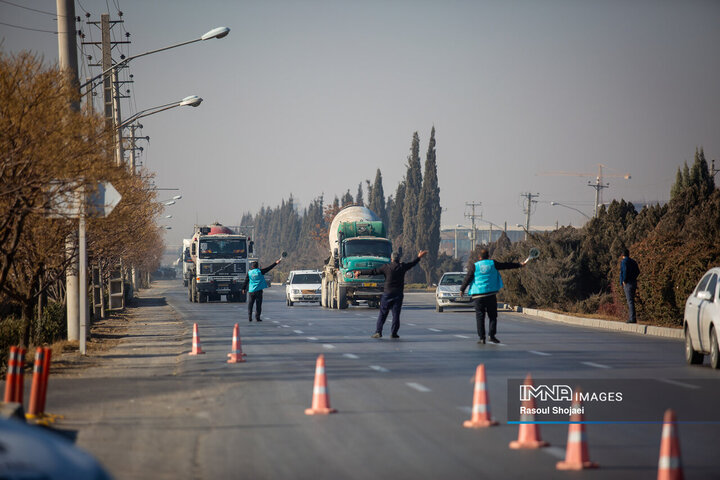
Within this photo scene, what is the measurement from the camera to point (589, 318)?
106 feet

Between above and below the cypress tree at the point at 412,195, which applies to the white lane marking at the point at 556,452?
below

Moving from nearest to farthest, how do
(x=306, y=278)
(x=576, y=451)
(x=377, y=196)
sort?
(x=576, y=451) → (x=306, y=278) → (x=377, y=196)

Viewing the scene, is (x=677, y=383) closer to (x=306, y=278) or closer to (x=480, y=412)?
(x=480, y=412)

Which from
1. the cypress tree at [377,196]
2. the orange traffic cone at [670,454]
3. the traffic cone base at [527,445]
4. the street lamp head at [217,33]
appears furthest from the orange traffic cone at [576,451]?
the cypress tree at [377,196]

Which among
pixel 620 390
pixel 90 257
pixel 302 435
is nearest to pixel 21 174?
pixel 302 435

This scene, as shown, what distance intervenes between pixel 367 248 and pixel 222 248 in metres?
12.3

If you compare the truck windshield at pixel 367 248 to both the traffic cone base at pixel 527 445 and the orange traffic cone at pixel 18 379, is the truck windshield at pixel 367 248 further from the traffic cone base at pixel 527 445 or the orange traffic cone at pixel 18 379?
the traffic cone base at pixel 527 445

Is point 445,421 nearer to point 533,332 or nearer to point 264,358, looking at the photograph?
point 264,358

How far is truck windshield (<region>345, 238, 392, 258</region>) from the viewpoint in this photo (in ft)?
143

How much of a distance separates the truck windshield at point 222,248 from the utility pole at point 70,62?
1186 inches

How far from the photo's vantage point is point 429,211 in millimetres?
101500

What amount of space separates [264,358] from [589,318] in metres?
16.0

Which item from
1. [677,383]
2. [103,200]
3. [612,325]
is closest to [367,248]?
[612,325]

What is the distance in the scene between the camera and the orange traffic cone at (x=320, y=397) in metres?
11.6
